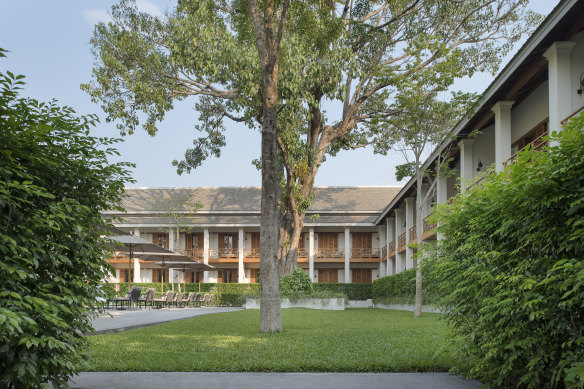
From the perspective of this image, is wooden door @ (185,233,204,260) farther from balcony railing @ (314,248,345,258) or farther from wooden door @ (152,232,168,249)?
balcony railing @ (314,248,345,258)

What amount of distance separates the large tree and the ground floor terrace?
20.6 m

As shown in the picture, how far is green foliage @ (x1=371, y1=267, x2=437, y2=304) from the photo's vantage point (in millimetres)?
24734

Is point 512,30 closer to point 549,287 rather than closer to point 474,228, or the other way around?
point 474,228

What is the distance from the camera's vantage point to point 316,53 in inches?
773

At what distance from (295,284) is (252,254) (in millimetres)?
20608

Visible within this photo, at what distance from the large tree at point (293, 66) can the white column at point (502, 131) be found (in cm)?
318

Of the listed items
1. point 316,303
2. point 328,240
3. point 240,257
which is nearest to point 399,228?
point 316,303

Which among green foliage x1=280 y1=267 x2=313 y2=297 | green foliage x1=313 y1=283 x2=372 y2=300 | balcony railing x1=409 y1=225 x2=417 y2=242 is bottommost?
green foliage x1=313 y1=283 x2=372 y2=300

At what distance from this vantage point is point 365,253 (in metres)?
46.8

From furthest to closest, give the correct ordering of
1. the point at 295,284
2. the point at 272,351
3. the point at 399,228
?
the point at 399,228 < the point at 295,284 < the point at 272,351

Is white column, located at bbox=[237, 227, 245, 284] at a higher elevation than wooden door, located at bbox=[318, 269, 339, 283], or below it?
higher

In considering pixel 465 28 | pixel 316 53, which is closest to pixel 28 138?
pixel 316 53

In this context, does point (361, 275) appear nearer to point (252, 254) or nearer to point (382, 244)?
point (382, 244)

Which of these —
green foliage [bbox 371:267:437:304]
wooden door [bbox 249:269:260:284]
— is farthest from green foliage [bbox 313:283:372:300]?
wooden door [bbox 249:269:260:284]
